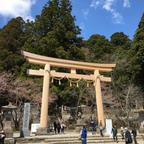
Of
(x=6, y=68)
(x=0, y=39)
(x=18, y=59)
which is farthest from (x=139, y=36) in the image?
(x=0, y=39)

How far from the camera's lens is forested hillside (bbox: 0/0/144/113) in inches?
625

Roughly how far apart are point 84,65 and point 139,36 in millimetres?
9530

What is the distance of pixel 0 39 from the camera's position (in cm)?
1973

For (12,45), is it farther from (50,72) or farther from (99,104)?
(99,104)

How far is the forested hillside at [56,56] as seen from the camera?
15871 millimetres

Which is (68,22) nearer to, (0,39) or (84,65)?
(0,39)

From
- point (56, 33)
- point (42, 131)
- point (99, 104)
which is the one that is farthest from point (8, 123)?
point (56, 33)

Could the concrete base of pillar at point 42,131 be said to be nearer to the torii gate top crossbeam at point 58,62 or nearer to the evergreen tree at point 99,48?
the torii gate top crossbeam at point 58,62

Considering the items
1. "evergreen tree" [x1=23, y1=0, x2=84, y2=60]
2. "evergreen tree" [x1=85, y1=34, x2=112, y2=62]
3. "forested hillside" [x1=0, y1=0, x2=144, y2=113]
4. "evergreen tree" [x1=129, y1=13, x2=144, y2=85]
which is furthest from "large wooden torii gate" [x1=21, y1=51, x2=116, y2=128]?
"evergreen tree" [x1=85, y1=34, x2=112, y2=62]

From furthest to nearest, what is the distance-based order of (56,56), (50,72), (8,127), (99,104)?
(56,56) < (99,104) < (50,72) < (8,127)

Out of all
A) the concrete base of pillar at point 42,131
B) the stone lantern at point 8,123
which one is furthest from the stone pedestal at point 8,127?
the concrete base of pillar at point 42,131

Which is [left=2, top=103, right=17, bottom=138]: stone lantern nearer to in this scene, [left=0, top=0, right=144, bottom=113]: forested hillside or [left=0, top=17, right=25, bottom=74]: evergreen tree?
[left=0, top=0, right=144, bottom=113]: forested hillside

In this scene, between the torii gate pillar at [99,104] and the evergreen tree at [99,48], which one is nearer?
the torii gate pillar at [99,104]

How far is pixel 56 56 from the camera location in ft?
60.9
